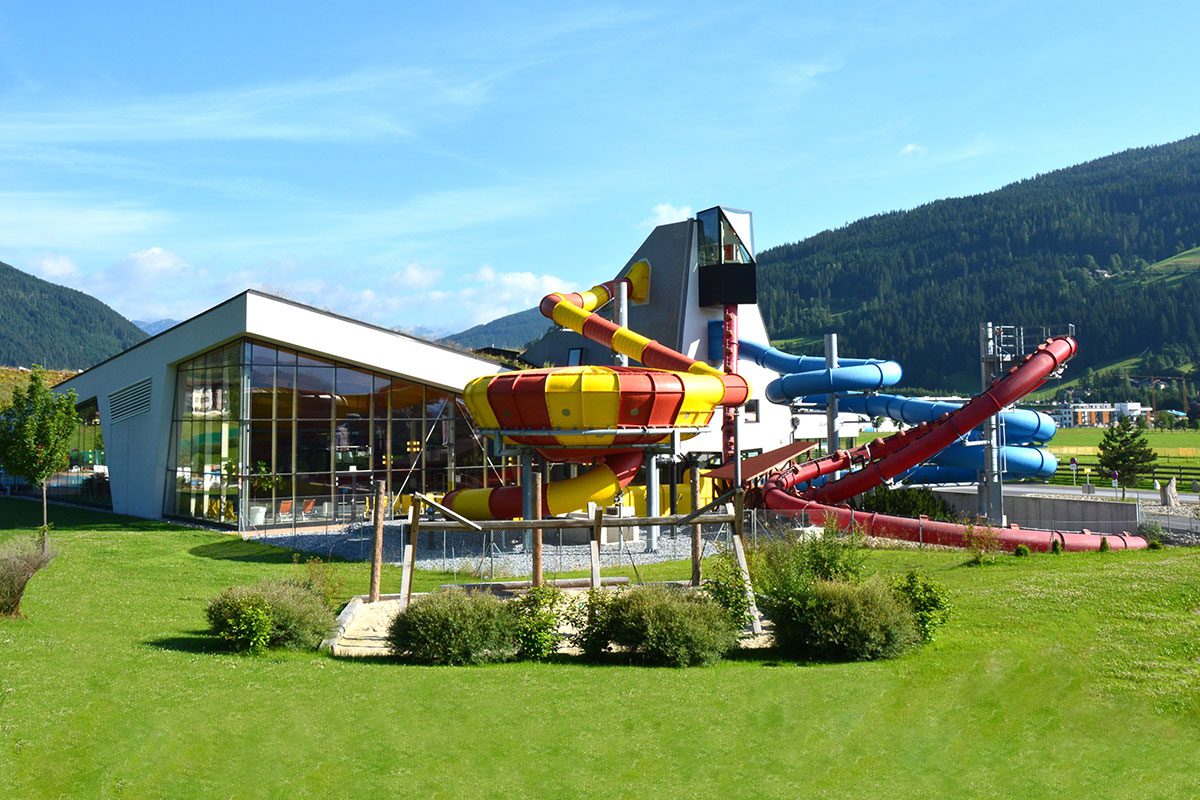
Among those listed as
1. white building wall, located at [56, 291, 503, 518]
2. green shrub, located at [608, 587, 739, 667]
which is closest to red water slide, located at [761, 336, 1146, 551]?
white building wall, located at [56, 291, 503, 518]

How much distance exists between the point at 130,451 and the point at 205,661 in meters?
27.6

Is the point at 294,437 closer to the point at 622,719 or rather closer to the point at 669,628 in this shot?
the point at 669,628

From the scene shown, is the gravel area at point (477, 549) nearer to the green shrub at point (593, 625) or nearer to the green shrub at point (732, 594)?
the green shrub at point (732, 594)

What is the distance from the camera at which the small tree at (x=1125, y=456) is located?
52812 millimetres

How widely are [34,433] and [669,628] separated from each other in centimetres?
1799

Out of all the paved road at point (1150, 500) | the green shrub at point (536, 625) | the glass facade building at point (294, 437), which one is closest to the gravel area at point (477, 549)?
the glass facade building at point (294, 437)

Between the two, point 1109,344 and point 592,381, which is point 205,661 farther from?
point 1109,344

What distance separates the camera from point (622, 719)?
1159 centimetres

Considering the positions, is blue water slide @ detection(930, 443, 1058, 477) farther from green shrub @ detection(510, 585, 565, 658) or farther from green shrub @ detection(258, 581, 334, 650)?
green shrub @ detection(258, 581, 334, 650)

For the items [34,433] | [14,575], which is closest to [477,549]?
[34,433]

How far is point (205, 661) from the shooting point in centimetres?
1386

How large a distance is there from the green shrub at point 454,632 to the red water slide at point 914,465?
15.0 m

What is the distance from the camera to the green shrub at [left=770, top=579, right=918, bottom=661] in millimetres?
14617

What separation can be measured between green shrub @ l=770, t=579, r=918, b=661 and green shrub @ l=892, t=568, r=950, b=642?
0.30m
